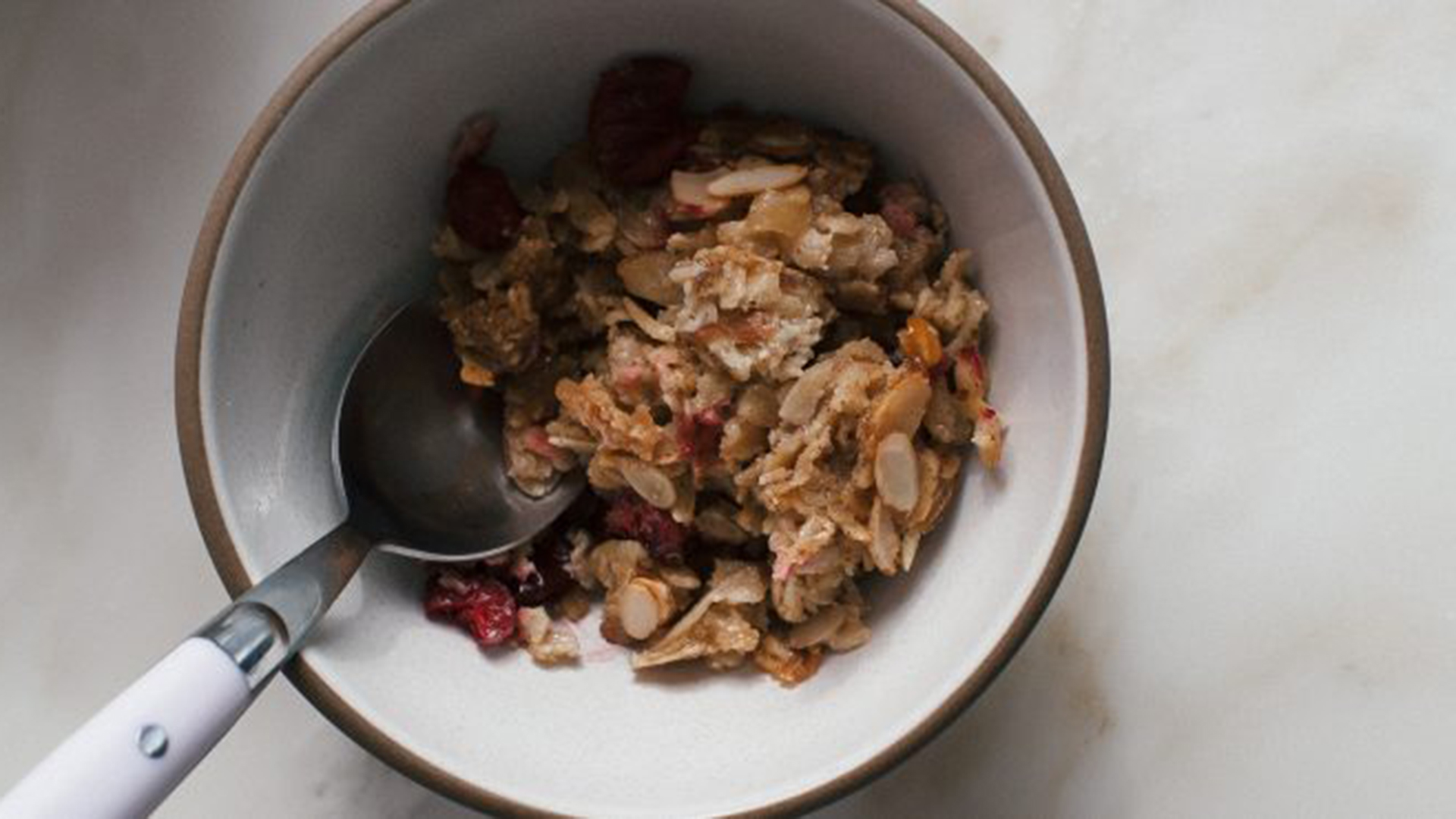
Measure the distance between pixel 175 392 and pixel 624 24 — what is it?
41 cm

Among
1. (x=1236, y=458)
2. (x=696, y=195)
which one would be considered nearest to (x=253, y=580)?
(x=696, y=195)

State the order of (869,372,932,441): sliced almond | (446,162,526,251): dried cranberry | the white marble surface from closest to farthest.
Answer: (869,372,932,441): sliced almond → (446,162,526,251): dried cranberry → the white marble surface

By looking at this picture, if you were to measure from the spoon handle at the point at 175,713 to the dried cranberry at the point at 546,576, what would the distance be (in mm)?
174

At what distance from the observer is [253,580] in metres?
1.15

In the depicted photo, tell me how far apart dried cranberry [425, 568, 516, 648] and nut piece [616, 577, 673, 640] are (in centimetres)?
9

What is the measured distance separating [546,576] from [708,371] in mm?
215

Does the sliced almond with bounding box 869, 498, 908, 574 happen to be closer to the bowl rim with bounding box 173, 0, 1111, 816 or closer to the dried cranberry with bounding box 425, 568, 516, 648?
the bowl rim with bounding box 173, 0, 1111, 816

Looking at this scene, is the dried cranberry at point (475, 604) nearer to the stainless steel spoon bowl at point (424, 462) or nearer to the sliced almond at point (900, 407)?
the stainless steel spoon bowl at point (424, 462)

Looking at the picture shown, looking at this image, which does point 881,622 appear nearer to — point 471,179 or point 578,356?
point 578,356

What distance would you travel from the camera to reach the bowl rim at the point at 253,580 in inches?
44.6

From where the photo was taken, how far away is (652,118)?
4.21ft

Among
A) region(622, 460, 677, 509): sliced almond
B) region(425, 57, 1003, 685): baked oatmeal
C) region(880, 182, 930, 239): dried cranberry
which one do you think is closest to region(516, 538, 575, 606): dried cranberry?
region(425, 57, 1003, 685): baked oatmeal

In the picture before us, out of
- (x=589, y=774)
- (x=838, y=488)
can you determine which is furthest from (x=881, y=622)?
(x=589, y=774)

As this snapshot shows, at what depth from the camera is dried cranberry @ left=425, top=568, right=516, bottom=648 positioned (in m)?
1.29
